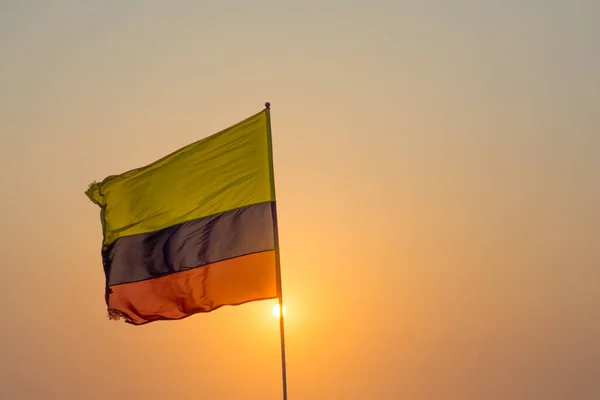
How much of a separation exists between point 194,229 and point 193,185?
700 millimetres

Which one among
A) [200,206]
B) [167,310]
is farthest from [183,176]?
[167,310]

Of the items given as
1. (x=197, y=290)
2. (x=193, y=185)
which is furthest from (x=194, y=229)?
(x=197, y=290)

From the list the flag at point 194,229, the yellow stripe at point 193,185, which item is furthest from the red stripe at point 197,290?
the yellow stripe at point 193,185

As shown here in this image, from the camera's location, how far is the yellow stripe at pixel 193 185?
1228 centimetres

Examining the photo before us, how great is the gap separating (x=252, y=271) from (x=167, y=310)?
158 centimetres

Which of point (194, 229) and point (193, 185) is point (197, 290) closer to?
point (194, 229)

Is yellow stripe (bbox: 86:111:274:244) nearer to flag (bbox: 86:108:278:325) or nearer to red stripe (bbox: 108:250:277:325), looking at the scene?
flag (bbox: 86:108:278:325)

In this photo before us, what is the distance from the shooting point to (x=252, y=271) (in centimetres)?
1197

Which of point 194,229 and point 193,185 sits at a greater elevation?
point 193,185

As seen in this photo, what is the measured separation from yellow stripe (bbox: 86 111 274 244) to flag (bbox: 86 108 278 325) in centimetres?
2

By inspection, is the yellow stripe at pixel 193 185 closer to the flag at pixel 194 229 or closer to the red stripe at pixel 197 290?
the flag at pixel 194 229

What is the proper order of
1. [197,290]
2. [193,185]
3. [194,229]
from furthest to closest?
1. [193,185]
2. [194,229]
3. [197,290]

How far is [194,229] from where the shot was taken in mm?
12328

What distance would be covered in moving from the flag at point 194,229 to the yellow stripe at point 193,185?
15 mm
